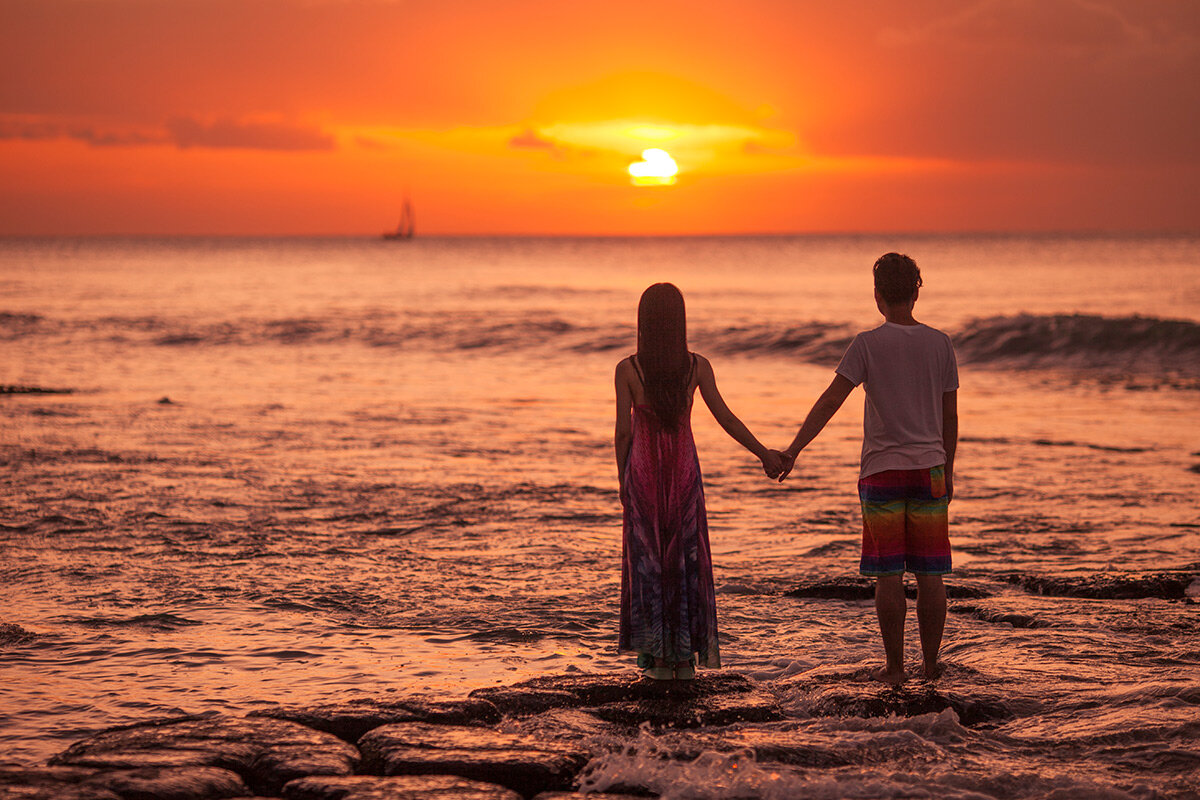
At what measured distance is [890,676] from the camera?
531 cm

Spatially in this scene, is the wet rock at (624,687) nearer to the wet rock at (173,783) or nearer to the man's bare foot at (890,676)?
the man's bare foot at (890,676)

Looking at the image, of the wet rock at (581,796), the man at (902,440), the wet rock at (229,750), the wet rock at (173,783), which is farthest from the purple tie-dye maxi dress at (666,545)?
the wet rock at (173,783)

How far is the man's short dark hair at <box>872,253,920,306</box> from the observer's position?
5129mm

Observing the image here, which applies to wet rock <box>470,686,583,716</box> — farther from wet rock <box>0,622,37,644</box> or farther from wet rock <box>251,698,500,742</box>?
wet rock <box>0,622,37,644</box>

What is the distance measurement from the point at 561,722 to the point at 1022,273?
227 feet

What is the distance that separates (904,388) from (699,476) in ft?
3.28

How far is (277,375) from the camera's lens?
22.4 m

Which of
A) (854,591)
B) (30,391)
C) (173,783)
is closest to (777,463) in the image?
(854,591)

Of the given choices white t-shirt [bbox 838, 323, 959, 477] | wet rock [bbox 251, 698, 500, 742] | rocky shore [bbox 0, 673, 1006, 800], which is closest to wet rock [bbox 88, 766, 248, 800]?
rocky shore [bbox 0, 673, 1006, 800]

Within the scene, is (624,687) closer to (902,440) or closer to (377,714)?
(377,714)

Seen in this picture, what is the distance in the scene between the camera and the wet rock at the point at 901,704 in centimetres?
493

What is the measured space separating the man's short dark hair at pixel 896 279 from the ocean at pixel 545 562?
1798 millimetres

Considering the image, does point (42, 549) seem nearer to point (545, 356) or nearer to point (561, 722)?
point (561, 722)

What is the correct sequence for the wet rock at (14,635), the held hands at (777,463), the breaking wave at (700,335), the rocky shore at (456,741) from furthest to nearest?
1. the breaking wave at (700,335)
2. the wet rock at (14,635)
3. the held hands at (777,463)
4. the rocky shore at (456,741)
